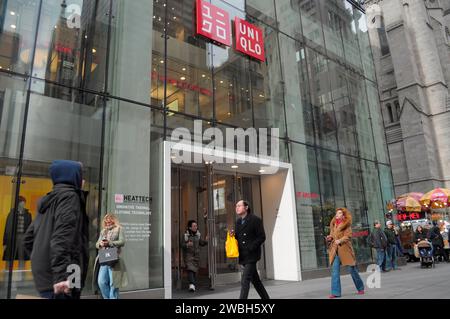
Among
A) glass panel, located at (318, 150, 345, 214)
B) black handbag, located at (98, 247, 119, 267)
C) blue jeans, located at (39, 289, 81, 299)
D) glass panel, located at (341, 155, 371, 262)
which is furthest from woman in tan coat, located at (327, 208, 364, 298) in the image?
glass panel, located at (341, 155, 371, 262)

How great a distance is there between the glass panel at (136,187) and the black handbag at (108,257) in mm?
1209

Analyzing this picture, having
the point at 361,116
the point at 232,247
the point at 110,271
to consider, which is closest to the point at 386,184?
the point at 361,116

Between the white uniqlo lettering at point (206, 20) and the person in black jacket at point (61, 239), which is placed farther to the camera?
the white uniqlo lettering at point (206, 20)

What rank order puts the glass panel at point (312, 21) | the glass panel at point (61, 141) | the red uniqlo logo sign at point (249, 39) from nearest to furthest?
the glass panel at point (61, 141)
the red uniqlo logo sign at point (249, 39)
the glass panel at point (312, 21)

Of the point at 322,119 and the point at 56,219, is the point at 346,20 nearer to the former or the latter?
the point at 322,119

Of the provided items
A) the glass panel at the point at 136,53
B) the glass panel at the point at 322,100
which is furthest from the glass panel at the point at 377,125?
the glass panel at the point at 136,53

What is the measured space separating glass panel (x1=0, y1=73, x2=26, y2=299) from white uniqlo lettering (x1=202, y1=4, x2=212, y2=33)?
6.02 meters

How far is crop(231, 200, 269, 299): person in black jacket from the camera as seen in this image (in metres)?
6.09

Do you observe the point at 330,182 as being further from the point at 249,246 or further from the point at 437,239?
the point at 249,246

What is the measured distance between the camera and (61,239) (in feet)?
9.18

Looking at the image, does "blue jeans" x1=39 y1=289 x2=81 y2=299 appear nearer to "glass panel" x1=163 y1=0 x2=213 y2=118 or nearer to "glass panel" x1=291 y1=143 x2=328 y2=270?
"glass panel" x1=163 y1=0 x2=213 y2=118

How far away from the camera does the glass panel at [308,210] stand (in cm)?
1260

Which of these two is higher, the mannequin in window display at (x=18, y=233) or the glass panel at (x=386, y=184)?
the glass panel at (x=386, y=184)

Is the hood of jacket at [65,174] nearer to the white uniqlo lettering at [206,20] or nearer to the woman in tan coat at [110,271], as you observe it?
the woman in tan coat at [110,271]
